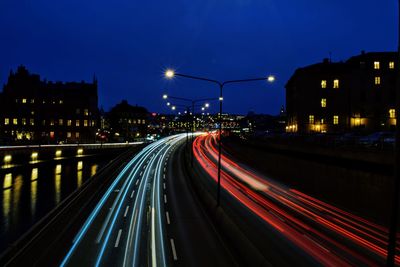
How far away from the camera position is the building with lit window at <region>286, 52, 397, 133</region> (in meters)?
72.3

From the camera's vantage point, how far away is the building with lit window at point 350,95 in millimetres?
72312

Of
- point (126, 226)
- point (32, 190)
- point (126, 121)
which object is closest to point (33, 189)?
point (32, 190)

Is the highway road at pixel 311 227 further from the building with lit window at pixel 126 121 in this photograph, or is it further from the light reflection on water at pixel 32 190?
the building with lit window at pixel 126 121

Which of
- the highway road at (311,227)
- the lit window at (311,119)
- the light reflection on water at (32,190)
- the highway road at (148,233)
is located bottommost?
the light reflection on water at (32,190)

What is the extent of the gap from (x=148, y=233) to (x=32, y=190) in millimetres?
36735

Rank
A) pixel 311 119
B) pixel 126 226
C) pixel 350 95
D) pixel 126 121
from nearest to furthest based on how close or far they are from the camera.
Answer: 1. pixel 126 226
2. pixel 350 95
3. pixel 311 119
4. pixel 126 121

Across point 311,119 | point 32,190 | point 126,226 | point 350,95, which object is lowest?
point 32,190

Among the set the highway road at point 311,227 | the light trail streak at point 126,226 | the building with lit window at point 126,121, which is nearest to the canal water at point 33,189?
the light trail streak at point 126,226

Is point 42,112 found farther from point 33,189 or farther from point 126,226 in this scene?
point 126,226

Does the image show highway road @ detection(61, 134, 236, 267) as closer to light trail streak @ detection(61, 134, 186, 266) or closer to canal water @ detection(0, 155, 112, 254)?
light trail streak @ detection(61, 134, 186, 266)

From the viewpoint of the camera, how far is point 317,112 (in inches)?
3061

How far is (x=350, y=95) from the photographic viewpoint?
2982 inches

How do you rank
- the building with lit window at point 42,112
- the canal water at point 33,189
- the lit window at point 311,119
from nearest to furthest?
the canal water at point 33,189, the lit window at point 311,119, the building with lit window at point 42,112

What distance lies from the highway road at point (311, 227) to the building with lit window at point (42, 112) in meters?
84.1
